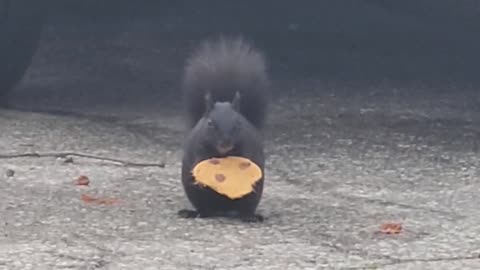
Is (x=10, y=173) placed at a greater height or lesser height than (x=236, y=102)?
lesser

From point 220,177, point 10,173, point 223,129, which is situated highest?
point 223,129

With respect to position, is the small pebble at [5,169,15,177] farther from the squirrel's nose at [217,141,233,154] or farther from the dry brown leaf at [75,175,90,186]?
the squirrel's nose at [217,141,233,154]

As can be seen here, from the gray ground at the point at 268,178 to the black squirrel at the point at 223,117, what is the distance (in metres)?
0.07

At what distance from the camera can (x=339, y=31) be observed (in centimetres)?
808

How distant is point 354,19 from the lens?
8016mm

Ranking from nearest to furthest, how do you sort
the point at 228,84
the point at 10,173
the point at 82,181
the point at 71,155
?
the point at 228,84 < the point at 82,181 < the point at 10,173 < the point at 71,155

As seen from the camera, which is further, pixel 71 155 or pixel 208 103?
pixel 71 155

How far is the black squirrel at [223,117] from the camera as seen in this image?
426 cm

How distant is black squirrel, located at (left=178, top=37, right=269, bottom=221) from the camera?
426 centimetres

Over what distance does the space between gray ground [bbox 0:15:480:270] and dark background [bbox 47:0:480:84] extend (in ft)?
0.86

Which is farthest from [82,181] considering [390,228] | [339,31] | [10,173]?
[339,31]

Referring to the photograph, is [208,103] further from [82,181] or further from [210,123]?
[82,181]

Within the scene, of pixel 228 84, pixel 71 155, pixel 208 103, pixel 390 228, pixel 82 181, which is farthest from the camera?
pixel 71 155

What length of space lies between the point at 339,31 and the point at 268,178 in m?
3.13
